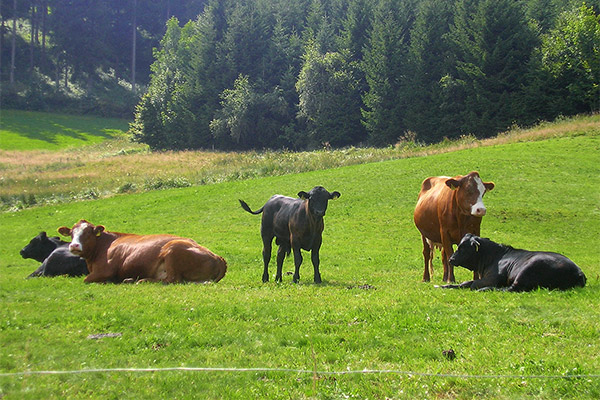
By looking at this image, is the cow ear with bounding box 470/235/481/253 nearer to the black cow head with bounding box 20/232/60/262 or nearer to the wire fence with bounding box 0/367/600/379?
the wire fence with bounding box 0/367/600/379

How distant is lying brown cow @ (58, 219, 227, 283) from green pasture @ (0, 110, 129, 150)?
64.5 meters

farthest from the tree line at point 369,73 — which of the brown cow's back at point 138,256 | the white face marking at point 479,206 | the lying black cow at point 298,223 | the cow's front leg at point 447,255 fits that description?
the brown cow's back at point 138,256

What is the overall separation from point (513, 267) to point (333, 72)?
206ft

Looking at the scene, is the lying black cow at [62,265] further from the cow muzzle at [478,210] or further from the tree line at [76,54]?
the tree line at [76,54]

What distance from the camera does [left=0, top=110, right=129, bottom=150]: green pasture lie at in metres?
74.5

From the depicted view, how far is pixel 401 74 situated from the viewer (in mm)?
66625

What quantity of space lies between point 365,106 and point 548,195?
46.1m

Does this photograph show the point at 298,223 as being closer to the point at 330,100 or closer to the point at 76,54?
the point at 330,100

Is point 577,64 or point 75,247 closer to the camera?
point 75,247

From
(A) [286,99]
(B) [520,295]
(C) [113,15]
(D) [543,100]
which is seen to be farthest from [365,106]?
(C) [113,15]

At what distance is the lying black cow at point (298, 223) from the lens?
12109mm


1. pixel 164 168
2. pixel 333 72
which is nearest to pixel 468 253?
pixel 164 168

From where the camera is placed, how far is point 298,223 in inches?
500

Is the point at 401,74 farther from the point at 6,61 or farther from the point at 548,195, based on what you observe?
the point at 6,61
